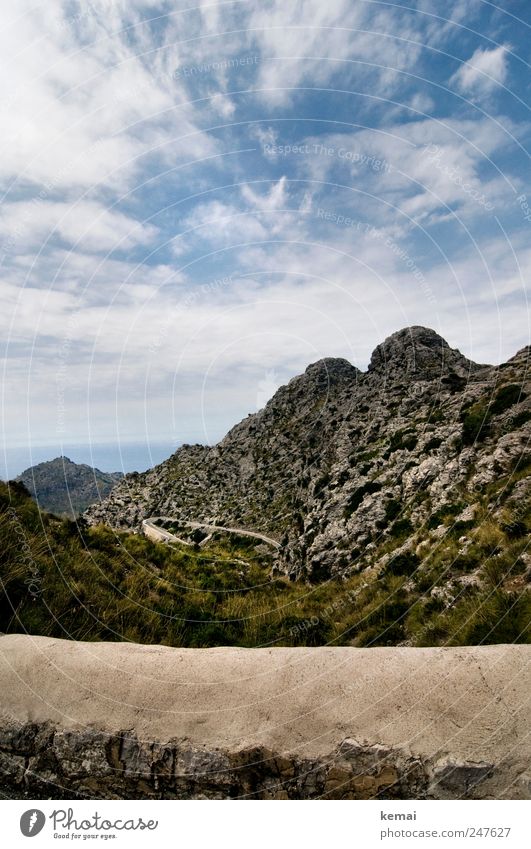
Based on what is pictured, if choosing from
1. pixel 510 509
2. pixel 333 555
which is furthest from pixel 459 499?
pixel 333 555

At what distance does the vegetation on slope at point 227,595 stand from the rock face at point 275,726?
88.6 inches

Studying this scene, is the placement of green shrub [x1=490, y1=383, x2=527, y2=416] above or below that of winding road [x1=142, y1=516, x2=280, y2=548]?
above

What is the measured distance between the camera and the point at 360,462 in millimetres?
39875

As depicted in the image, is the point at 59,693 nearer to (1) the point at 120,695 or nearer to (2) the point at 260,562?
(1) the point at 120,695

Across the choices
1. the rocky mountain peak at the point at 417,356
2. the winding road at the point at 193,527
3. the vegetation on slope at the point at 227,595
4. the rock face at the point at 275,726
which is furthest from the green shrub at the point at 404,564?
the rocky mountain peak at the point at 417,356

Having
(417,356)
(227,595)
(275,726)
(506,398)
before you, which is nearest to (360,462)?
(506,398)

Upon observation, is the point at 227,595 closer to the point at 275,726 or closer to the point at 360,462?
the point at 275,726

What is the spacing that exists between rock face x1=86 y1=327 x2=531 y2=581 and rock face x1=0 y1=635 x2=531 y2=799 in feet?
40.7

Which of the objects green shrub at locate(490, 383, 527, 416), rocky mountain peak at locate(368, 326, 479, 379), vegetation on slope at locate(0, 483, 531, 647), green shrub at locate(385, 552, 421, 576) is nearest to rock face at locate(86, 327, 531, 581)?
green shrub at locate(490, 383, 527, 416)

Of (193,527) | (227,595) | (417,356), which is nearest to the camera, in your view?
(227,595)

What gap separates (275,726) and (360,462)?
120 ft

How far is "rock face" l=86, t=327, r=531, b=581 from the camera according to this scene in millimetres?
23812

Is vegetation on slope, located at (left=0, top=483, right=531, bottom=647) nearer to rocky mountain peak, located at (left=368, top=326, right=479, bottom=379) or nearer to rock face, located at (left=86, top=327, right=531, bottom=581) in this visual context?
rock face, located at (left=86, top=327, right=531, bottom=581)
